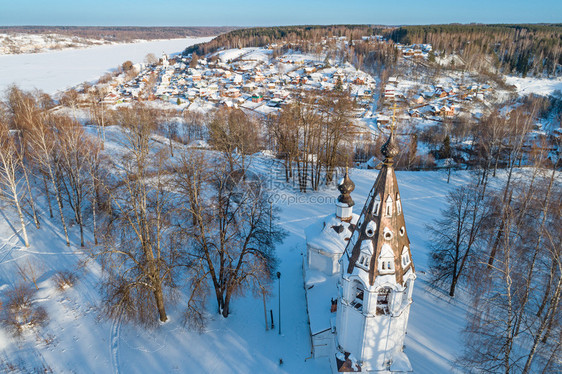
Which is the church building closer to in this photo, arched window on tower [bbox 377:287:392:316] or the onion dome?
arched window on tower [bbox 377:287:392:316]

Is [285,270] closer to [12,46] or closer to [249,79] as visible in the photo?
[249,79]

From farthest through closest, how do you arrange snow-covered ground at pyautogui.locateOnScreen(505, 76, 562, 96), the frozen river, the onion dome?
the frozen river
snow-covered ground at pyautogui.locateOnScreen(505, 76, 562, 96)
the onion dome

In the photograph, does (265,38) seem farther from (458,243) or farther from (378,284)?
(378,284)

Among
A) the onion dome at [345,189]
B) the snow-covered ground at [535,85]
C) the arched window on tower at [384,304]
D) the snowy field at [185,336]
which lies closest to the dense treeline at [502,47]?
the snow-covered ground at [535,85]

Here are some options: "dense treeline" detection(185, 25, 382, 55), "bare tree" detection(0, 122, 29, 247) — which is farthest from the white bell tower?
"dense treeline" detection(185, 25, 382, 55)

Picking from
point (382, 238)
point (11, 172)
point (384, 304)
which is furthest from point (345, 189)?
point (11, 172)

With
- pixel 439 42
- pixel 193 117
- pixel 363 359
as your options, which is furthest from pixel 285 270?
pixel 439 42
